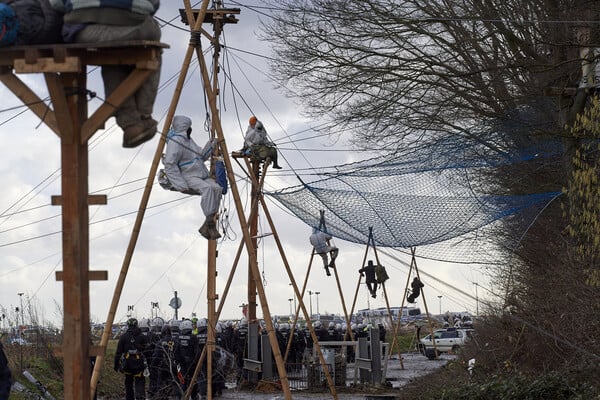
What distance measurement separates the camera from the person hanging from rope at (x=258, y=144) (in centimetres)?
1897

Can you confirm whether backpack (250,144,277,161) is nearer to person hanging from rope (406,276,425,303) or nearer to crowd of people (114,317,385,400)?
crowd of people (114,317,385,400)

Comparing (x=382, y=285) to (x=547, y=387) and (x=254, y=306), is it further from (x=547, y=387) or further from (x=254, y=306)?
(x=547, y=387)

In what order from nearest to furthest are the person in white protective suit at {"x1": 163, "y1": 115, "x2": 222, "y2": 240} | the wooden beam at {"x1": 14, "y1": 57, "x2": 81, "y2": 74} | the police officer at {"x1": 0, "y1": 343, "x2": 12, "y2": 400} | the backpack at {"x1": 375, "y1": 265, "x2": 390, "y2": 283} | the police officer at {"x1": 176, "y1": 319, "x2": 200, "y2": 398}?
the wooden beam at {"x1": 14, "y1": 57, "x2": 81, "y2": 74}, the police officer at {"x1": 0, "y1": 343, "x2": 12, "y2": 400}, the person in white protective suit at {"x1": 163, "y1": 115, "x2": 222, "y2": 240}, the police officer at {"x1": 176, "y1": 319, "x2": 200, "y2": 398}, the backpack at {"x1": 375, "y1": 265, "x2": 390, "y2": 283}

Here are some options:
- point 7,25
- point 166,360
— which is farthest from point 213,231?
point 166,360

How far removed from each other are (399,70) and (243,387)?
312 inches

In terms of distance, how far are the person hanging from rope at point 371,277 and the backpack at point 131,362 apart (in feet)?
22.9

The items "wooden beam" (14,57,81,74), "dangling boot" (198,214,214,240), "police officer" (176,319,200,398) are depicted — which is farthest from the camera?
"police officer" (176,319,200,398)

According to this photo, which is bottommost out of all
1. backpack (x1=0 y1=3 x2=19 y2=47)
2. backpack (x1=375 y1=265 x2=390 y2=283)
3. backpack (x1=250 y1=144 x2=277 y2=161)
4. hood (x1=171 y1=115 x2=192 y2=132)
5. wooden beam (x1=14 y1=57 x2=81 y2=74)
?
backpack (x1=375 y1=265 x2=390 y2=283)

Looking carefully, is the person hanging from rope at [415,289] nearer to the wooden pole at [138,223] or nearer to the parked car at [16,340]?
the parked car at [16,340]

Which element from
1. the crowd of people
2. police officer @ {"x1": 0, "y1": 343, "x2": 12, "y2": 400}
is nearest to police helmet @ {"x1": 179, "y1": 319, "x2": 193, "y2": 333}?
the crowd of people

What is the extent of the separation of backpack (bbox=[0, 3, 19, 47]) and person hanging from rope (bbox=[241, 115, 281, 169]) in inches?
421

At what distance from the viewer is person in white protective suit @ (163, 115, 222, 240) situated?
45.6 feet

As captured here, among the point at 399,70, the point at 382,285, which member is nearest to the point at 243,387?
the point at 382,285

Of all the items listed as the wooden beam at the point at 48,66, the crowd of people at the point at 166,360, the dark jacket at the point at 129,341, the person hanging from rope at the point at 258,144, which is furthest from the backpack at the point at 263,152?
the wooden beam at the point at 48,66
